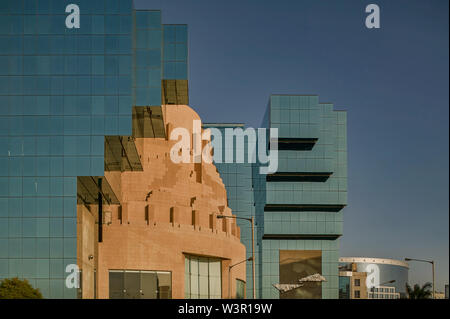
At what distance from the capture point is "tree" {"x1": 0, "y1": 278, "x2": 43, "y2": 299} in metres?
49.3

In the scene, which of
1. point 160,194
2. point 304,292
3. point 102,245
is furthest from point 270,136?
→ point 102,245

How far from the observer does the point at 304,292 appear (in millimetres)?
126125

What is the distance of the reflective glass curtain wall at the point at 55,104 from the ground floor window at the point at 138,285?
36.3 ft

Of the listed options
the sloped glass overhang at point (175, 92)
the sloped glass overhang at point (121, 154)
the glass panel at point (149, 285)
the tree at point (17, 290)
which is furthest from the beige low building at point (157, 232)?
the tree at point (17, 290)

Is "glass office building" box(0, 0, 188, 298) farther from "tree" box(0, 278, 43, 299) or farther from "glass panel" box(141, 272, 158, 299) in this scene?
"glass panel" box(141, 272, 158, 299)

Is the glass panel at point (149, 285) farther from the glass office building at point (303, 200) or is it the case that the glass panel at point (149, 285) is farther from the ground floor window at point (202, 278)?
the glass office building at point (303, 200)

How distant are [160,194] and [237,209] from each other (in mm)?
65983

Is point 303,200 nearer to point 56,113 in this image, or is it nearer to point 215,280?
point 215,280

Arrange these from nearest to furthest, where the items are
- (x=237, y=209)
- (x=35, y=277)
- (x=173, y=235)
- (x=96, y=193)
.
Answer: (x=35, y=277) → (x=96, y=193) → (x=173, y=235) → (x=237, y=209)

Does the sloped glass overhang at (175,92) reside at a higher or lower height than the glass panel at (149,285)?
higher

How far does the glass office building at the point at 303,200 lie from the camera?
413 ft

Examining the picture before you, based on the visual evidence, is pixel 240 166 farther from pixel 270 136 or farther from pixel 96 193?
pixel 96 193

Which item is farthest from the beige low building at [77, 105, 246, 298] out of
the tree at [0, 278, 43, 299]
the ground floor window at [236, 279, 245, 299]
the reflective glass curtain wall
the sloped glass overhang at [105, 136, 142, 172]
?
the tree at [0, 278, 43, 299]

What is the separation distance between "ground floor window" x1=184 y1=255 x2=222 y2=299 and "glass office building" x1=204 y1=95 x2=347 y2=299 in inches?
2139
